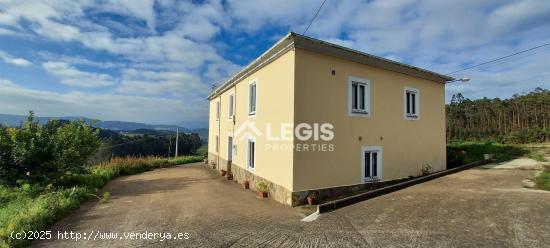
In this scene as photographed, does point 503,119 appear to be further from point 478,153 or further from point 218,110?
point 218,110

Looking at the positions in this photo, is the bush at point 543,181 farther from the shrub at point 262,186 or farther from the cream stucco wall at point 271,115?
the shrub at point 262,186

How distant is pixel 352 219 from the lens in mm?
6793

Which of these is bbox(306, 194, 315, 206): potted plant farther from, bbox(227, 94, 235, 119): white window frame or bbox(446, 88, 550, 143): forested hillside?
bbox(446, 88, 550, 143): forested hillside

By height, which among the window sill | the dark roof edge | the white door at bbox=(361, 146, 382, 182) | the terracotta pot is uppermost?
the dark roof edge

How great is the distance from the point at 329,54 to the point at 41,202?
9.96 m

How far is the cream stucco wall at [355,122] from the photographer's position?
888 cm

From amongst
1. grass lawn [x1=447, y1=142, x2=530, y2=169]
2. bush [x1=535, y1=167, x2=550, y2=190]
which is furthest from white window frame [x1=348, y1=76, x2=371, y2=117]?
grass lawn [x1=447, y1=142, x2=530, y2=169]

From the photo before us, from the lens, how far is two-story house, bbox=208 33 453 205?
8852 millimetres

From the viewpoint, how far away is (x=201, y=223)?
6.91 meters

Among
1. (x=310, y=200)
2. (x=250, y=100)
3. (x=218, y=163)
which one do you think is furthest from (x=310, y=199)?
(x=218, y=163)

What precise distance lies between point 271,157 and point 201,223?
12.7ft

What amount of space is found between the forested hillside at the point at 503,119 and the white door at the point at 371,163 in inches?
734

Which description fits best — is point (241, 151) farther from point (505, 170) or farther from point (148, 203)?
point (505, 170)

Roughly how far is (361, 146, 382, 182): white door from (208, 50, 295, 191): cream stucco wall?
3096mm
